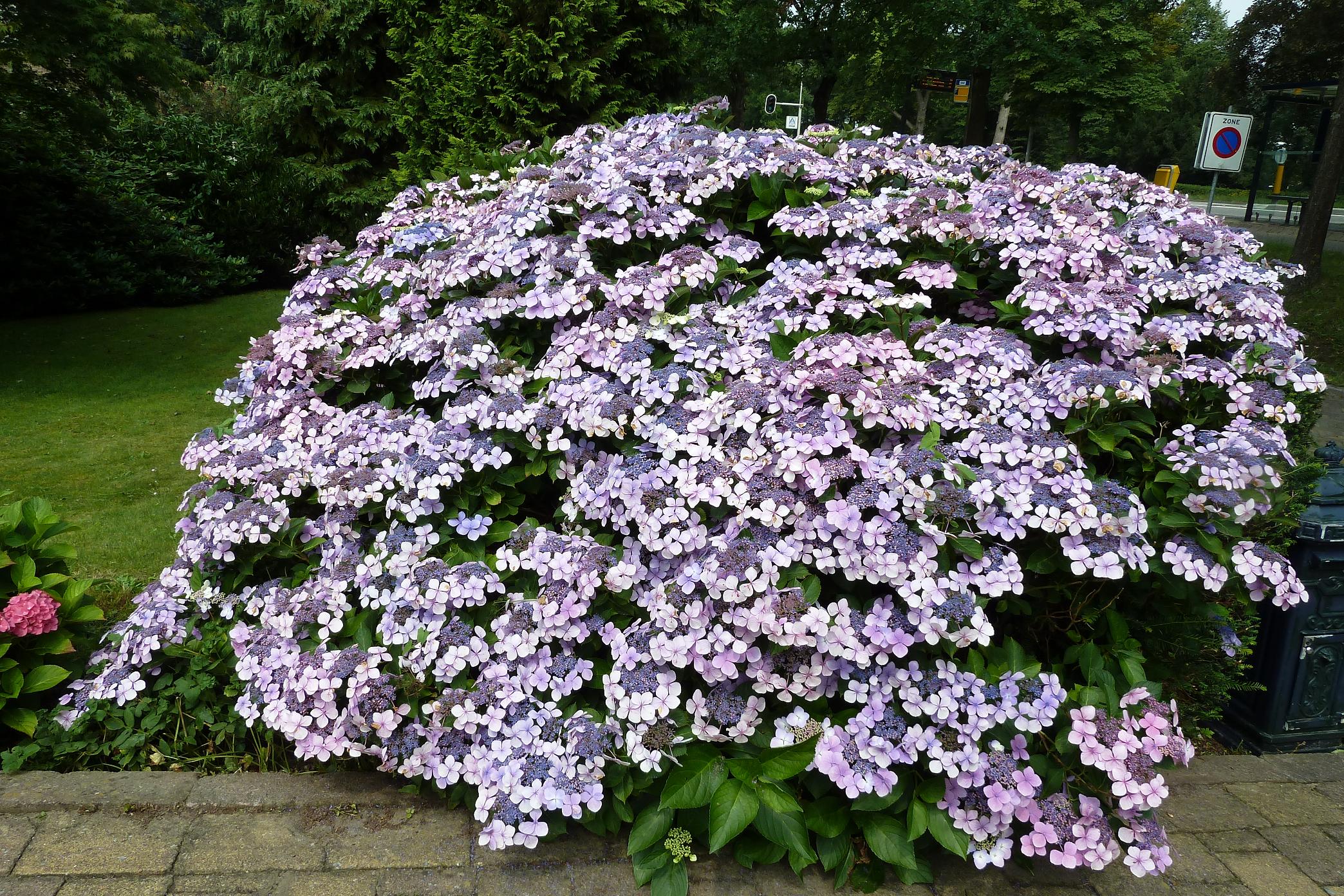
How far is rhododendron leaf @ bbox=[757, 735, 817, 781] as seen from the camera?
82.4 inches

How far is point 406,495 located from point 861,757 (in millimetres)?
1504

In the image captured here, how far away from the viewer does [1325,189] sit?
10844 mm

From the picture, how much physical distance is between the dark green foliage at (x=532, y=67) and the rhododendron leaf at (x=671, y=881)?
20.0 ft

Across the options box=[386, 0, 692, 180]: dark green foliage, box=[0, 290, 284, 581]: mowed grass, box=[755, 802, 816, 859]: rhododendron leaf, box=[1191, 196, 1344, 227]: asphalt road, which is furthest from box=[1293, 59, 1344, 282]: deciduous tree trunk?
box=[1191, 196, 1344, 227]: asphalt road

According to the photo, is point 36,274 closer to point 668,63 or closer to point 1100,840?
point 668,63

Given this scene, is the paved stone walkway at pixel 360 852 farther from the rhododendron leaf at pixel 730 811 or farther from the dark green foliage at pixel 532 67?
the dark green foliage at pixel 532 67

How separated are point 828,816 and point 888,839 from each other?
0.16 m

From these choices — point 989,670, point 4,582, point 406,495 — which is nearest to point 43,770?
point 4,582

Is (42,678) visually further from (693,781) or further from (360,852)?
(693,781)

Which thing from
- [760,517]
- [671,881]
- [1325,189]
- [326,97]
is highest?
[326,97]

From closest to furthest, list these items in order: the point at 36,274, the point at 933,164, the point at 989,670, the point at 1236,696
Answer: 1. the point at 989,670
2. the point at 1236,696
3. the point at 933,164
4. the point at 36,274

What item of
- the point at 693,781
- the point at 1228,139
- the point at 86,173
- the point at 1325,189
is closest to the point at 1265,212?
the point at 1228,139

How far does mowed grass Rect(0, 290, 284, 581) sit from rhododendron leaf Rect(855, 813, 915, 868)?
9.06 feet

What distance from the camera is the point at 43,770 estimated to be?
100 inches
